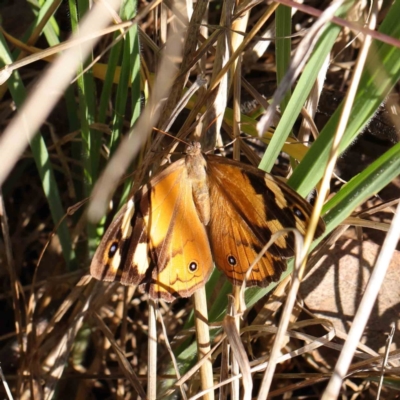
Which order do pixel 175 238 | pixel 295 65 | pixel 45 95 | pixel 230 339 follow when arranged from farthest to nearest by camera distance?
pixel 175 238, pixel 230 339, pixel 45 95, pixel 295 65

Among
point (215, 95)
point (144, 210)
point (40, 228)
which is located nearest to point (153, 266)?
point (144, 210)

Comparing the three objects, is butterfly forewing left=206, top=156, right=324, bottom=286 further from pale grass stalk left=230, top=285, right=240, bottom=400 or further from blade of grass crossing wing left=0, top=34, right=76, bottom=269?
blade of grass crossing wing left=0, top=34, right=76, bottom=269

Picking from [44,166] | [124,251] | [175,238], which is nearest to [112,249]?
[124,251]

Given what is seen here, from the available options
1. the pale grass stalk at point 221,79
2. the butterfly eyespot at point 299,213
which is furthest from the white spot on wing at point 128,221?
the butterfly eyespot at point 299,213

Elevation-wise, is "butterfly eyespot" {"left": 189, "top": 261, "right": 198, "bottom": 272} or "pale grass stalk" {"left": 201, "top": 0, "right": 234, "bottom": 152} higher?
"pale grass stalk" {"left": 201, "top": 0, "right": 234, "bottom": 152}

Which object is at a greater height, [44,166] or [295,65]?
[295,65]

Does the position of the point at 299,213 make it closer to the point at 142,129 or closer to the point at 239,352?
Result: the point at 239,352

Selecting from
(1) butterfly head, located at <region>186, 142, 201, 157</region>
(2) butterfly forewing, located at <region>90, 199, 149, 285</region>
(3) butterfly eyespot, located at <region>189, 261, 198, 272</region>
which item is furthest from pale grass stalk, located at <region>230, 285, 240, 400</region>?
(1) butterfly head, located at <region>186, 142, 201, 157</region>

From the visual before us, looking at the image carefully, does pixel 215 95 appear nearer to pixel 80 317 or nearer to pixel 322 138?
pixel 322 138
